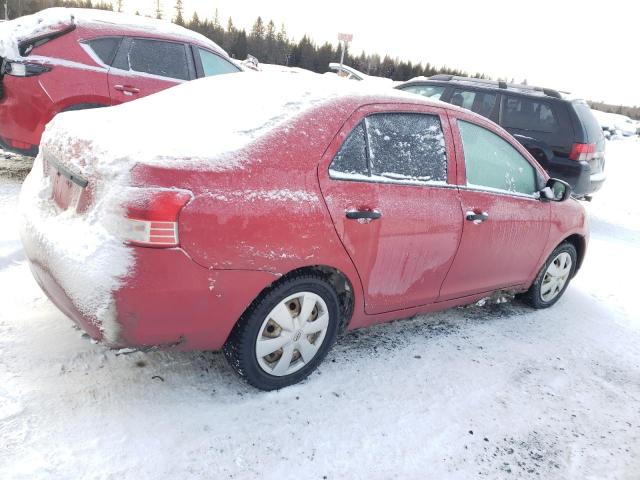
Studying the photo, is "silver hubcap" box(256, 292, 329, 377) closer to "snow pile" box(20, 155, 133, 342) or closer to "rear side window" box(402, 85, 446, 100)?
"snow pile" box(20, 155, 133, 342)


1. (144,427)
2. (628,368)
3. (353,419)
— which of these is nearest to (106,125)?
(144,427)

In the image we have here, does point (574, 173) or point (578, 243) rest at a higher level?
point (574, 173)

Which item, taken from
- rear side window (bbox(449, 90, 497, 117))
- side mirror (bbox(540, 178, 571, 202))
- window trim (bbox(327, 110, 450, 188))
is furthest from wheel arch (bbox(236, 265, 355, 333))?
rear side window (bbox(449, 90, 497, 117))

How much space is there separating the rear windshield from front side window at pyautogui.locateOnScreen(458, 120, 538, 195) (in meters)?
4.04

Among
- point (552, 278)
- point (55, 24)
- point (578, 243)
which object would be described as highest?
point (55, 24)

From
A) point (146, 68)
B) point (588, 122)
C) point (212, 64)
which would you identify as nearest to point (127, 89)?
point (146, 68)

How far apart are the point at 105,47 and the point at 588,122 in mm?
6479

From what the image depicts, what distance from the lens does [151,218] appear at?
2014mm

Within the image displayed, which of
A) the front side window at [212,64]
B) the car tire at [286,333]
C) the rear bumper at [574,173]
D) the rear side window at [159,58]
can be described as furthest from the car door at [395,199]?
the rear bumper at [574,173]

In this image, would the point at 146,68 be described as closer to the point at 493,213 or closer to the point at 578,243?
the point at 493,213

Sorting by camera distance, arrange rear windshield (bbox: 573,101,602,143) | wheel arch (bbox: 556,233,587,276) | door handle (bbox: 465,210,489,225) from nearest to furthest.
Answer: door handle (bbox: 465,210,489,225) < wheel arch (bbox: 556,233,587,276) < rear windshield (bbox: 573,101,602,143)

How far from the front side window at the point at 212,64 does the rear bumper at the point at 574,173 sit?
4.67 metres

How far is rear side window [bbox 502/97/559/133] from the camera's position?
23.7ft

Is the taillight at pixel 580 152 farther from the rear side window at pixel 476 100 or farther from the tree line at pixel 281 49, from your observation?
the tree line at pixel 281 49
